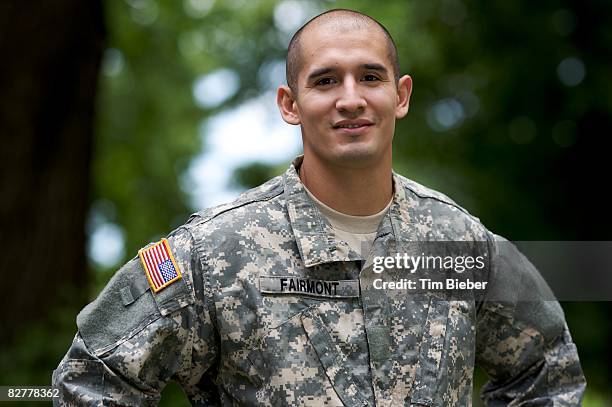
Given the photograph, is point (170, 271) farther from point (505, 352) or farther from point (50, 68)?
point (50, 68)

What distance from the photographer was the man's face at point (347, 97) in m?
3.26

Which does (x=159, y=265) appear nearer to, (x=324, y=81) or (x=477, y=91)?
(x=324, y=81)

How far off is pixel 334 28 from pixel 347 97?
0.89 feet

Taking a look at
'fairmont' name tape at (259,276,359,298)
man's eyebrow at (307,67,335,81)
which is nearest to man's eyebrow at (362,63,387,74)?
man's eyebrow at (307,67,335,81)

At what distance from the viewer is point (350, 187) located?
11.0 feet

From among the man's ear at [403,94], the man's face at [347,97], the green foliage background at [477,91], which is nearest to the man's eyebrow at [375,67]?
the man's face at [347,97]

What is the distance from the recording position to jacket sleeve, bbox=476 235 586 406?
11.5 feet

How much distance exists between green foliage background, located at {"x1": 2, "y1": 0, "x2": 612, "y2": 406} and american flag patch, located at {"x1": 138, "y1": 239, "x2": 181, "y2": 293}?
15.0ft

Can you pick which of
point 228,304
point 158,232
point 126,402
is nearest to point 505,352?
point 228,304

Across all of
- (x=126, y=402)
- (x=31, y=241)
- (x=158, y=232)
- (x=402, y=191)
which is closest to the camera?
(x=126, y=402)

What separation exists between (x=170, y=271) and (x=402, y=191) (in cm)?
Result: 91

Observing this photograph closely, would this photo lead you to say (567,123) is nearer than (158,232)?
Yes

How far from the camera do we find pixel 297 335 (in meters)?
3.13

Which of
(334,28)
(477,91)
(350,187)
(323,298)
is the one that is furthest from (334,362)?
(477,91)
